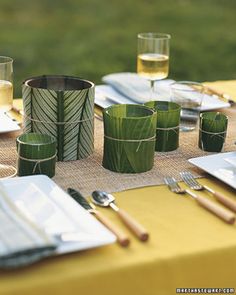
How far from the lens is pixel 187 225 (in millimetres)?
1247

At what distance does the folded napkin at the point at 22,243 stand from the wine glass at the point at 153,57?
36.0 inches

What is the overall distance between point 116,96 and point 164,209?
758mm

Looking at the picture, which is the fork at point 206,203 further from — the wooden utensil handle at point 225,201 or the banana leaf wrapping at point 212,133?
the banana leaf wrapping at point 212,133

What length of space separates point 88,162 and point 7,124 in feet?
0.94

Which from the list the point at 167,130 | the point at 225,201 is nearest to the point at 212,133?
the point at 167,130

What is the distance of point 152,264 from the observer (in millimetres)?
1131

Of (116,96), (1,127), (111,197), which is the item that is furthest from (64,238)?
(116,96)

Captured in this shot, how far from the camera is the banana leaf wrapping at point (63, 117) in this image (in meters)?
1.52

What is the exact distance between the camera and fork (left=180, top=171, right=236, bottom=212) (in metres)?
1.32

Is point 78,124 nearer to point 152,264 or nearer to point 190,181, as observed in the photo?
point 190,181

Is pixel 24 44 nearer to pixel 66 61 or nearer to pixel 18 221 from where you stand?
pixel 66 61

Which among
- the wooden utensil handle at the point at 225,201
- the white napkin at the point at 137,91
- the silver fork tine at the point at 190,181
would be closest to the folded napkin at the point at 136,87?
the white napkin at the point at 137,91

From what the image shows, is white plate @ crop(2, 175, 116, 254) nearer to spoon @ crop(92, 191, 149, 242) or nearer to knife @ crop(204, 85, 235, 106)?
spoon @ crop(92, 191, 149, 242)

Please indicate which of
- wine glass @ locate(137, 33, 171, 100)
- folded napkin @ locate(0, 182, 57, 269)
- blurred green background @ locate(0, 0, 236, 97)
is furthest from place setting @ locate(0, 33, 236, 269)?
blurred green background @ locate(0, 0, 236, 97)
